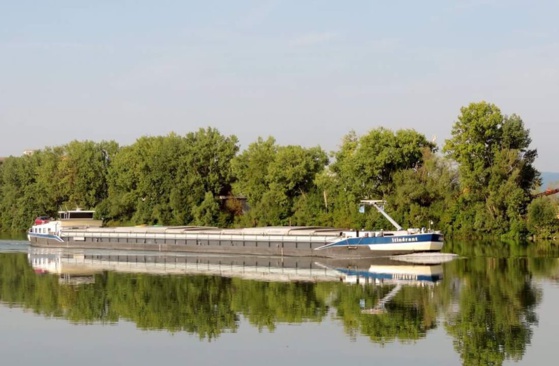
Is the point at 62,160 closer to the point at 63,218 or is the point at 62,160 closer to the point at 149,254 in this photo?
the point at 63,218

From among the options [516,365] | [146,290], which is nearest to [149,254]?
[146,290]

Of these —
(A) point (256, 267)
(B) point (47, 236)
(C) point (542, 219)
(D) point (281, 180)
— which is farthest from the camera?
(D) point (281, 180)

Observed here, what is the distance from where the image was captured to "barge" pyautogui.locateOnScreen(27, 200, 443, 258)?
51750mm

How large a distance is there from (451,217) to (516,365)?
56963mm

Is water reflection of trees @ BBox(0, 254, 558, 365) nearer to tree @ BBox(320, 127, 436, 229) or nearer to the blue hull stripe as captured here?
the blue hull stripe

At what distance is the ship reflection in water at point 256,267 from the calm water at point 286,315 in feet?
0.52

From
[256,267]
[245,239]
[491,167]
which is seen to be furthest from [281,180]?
[256,267]

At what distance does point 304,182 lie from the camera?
87812 mm

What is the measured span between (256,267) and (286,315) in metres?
19.8

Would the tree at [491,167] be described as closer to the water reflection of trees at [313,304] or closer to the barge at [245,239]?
the barge at [245,239]

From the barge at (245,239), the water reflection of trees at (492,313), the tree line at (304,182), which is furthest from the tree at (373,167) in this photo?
the water reflection of trees at (492,313)

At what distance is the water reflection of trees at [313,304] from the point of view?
27.4 metres

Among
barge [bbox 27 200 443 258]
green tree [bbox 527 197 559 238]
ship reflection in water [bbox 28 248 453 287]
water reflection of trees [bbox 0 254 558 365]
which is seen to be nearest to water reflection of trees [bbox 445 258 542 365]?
water reflection of trees [bbox 0 254 558 365]

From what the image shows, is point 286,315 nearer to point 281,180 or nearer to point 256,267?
point 256,267
